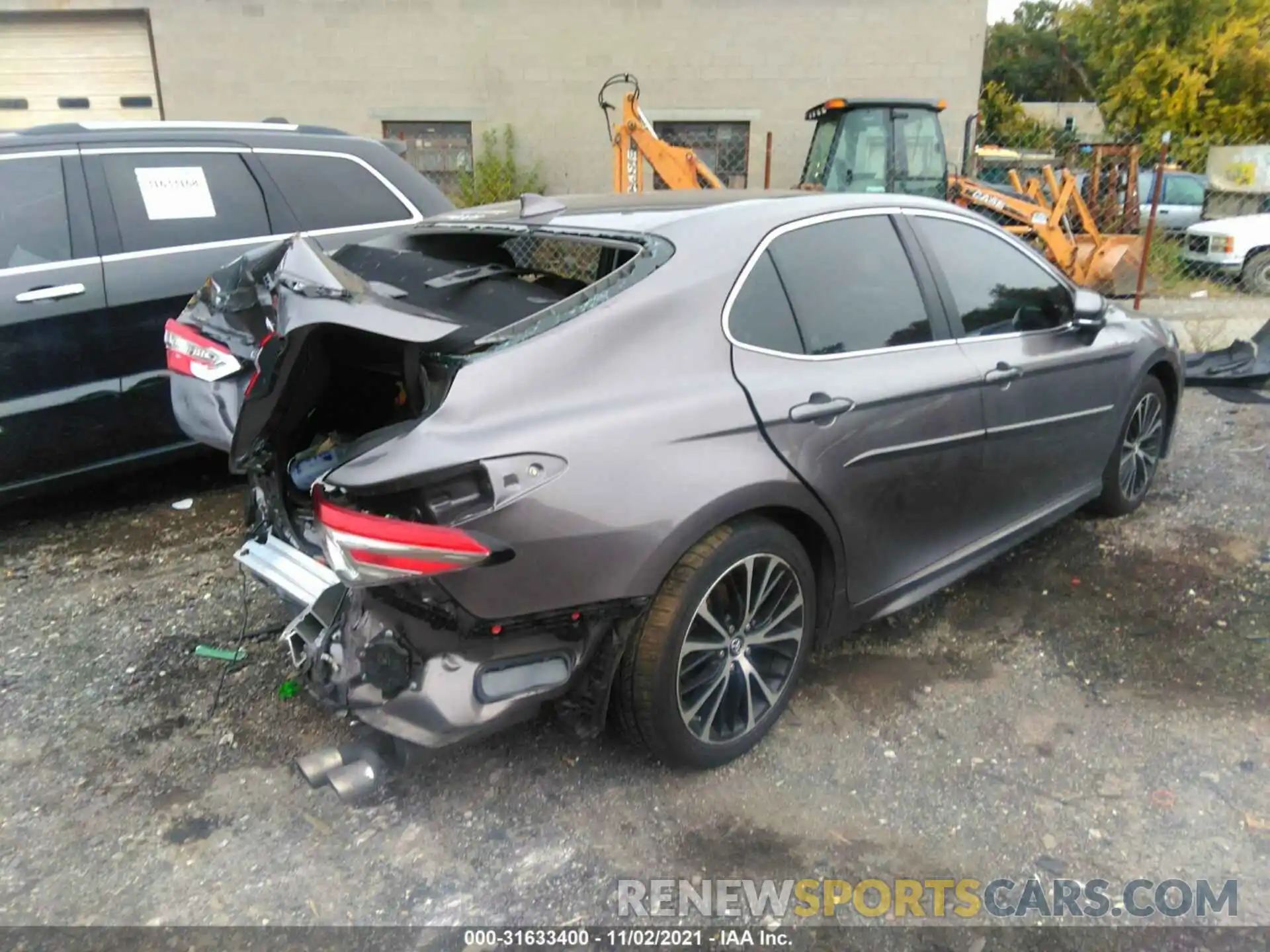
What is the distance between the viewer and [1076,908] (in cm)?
244

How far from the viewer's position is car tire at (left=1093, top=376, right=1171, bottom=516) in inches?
176

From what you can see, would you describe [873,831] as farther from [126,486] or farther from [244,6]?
→ [244,6]

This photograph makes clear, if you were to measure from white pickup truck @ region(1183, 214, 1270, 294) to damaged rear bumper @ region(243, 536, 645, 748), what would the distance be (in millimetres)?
12537

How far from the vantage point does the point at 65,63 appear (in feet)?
48.0

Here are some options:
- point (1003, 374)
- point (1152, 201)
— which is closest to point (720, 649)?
point (1003, 374)

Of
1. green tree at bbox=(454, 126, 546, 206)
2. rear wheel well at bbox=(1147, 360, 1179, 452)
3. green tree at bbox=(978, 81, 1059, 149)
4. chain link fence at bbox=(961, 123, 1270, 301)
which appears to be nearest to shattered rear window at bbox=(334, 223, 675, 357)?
rear wheel well at bbox=(1147, 360, 1179, 452)

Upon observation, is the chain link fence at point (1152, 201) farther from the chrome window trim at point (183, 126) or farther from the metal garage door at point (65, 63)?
the metal garage door at point (65, 63)

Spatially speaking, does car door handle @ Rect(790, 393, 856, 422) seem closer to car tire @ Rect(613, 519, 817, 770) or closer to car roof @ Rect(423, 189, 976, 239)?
car tire @ Rect(613, 519, 817, 770)

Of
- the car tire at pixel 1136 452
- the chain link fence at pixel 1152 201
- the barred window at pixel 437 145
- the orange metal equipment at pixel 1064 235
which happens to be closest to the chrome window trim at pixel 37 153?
the car tire at pixel 1136 452

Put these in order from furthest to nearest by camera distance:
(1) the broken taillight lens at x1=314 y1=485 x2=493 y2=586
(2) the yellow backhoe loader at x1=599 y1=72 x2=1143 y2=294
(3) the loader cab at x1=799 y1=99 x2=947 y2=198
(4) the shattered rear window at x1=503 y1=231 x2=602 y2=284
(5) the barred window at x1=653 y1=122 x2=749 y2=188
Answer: (5) the barred window at x1=653 y1=122 x2=749 y2=188, (3) the loader cab at x1=799 y1=99 x2=947 y2=198, (2) the yellow backhoe loader at x1=599 y1=72 x2=1143 y2=294, (4) the shattered rear window at x1=503 y1=231 x2=602 y2=284, (1) the broken taillight lens at x1=314 y1=485 x2=493 y2=586

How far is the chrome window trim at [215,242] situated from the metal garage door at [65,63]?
1227 cm

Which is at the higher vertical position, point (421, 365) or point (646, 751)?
point (421, 365)

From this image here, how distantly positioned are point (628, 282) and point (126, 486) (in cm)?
377

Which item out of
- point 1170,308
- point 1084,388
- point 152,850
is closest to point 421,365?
point 152,850
